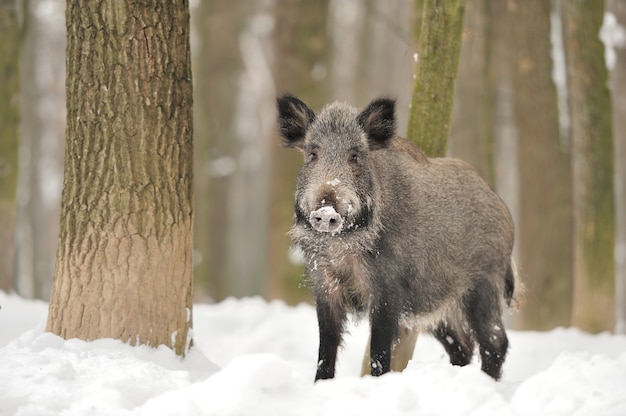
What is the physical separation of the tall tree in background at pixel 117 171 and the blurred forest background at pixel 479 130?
2.22 metres

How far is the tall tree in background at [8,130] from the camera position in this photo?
1184 cm

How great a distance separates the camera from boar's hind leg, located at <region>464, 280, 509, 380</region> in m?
7.88

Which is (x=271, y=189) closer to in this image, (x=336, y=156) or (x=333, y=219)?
(x=336, y=156)

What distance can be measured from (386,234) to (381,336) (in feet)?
2.60

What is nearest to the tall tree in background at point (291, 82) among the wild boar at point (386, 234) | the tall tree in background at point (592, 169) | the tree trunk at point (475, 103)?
the tree trunk at point (475, 103)

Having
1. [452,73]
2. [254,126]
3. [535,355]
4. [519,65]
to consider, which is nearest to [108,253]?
[452,73]

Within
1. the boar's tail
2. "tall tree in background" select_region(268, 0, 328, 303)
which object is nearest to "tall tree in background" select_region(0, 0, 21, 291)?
"tall tree in background" select_region(268, 0, 328, 303)

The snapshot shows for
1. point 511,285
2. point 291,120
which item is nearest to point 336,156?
point 291,120

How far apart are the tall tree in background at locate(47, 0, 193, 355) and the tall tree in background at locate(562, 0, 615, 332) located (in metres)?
6.48

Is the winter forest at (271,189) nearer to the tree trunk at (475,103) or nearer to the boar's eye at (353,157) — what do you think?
the tree trunk at (475,103)

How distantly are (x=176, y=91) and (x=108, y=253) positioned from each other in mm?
1337

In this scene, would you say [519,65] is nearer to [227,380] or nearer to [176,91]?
[176,91]

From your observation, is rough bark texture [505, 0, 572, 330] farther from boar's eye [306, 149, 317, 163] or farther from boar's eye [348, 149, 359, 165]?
boar's eye [306, 149, 317, 163]

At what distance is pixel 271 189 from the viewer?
637 inches
